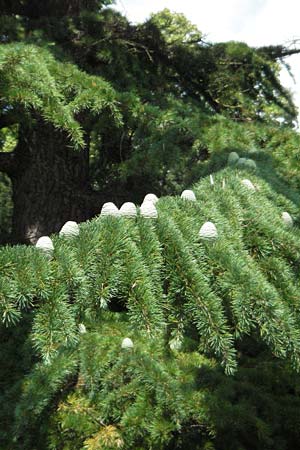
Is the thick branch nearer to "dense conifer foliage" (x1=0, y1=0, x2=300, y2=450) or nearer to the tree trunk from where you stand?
"dense conifer foliage" (x1=0, y1=0, x2=300, y2=450)

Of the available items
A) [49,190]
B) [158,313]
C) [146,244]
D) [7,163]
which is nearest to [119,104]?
[49,190]

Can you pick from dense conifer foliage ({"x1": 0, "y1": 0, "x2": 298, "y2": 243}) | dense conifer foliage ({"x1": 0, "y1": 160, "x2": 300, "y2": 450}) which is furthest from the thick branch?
dense conifer foliage ({"x1": 0, "y1": 160, "x2": 300, "y2": 450})

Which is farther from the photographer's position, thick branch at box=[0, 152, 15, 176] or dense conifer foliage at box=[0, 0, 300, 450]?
thick branch at box=[0, 152, 15, 176]

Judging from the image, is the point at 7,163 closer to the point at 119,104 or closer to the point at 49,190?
the point at 49,190

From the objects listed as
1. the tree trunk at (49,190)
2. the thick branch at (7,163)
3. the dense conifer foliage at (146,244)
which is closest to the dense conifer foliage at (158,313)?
the dense conifer foliage at (146,244)

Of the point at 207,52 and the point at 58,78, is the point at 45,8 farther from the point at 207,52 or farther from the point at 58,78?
the point at 58,78

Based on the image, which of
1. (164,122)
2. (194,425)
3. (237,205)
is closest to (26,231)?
(164,122)

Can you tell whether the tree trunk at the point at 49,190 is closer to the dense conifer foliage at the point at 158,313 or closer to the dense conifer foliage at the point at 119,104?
the dense conifer foliage at the point at 119,104

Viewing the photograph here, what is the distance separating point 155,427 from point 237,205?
108 centimetres

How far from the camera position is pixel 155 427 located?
2.07 m

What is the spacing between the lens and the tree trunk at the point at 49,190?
3652mm

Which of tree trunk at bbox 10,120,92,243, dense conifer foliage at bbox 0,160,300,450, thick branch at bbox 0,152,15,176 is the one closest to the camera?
dense conifer foliage at bbox 0,160,300,450

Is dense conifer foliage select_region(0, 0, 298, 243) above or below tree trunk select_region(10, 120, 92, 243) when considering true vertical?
above

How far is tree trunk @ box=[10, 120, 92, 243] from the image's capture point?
12.0 ft
